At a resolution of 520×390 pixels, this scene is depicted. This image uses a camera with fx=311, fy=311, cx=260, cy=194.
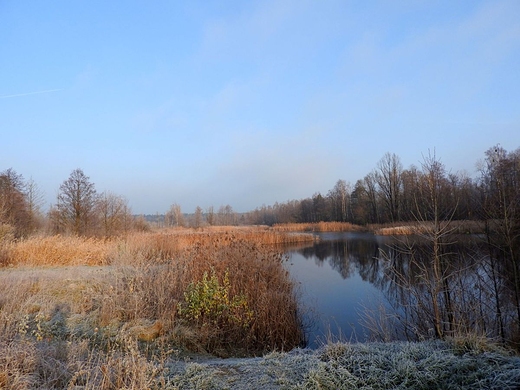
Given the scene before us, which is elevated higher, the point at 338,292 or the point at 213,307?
the point at 213,307

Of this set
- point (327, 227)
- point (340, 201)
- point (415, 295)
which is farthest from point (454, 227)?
point (340, 201)

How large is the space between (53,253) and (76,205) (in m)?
6.55

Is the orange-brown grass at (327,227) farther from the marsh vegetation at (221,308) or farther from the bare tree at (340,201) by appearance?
the marsh vegetation at (221,308)

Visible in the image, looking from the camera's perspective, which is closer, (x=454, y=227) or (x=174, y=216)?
(x=454, y=227)

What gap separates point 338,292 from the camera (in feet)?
33.0

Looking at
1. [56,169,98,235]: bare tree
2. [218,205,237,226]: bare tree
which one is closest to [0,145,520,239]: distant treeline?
[56,169,98,235]: bare tree

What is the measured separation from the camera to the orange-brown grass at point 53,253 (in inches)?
381

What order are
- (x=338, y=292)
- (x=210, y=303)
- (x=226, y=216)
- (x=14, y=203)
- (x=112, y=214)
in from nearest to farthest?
1. (x=210, y=303)
2. (x=338, y=292)
3. (x=14, y=203)
4. (x=112, y=214)
5. (x=226, y=216)

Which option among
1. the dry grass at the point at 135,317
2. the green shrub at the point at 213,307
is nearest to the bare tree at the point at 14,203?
the dry grass at the point at 135,317

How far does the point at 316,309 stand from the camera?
8.27m

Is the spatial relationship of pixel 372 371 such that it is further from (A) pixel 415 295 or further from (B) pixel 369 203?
(B) pixel 369 203

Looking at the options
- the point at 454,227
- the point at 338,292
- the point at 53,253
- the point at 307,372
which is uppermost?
the point at 454,227

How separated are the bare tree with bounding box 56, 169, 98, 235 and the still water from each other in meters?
11.1

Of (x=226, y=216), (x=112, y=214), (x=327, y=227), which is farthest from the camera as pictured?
(x=226, y=216)
